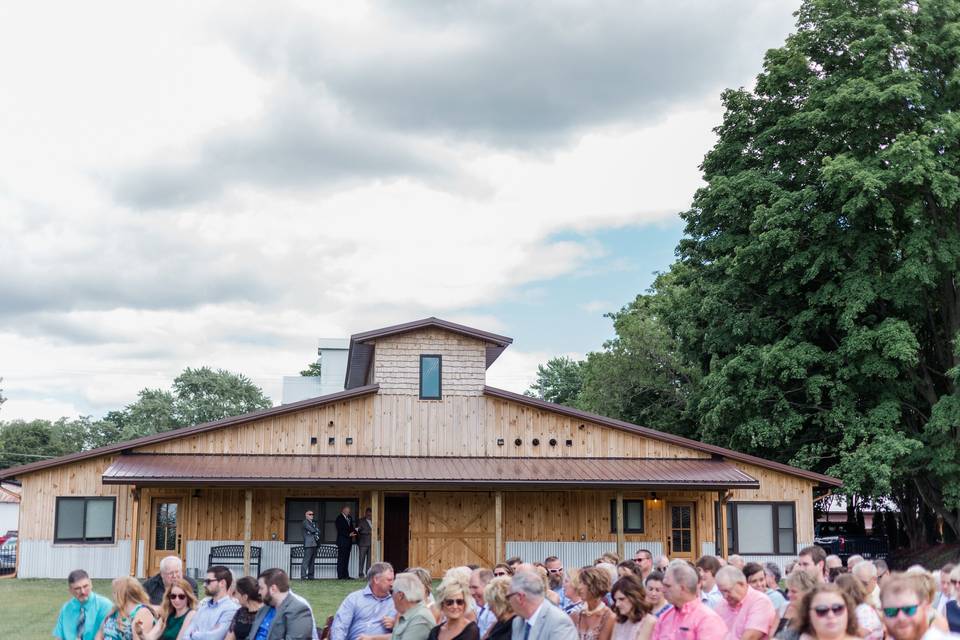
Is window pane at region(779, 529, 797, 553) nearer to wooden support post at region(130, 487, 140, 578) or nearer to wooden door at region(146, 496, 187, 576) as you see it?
wooden door at region(146, 496, 187, 576)

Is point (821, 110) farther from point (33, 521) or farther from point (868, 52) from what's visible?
point (33, 521)

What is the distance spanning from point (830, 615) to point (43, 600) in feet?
58.1

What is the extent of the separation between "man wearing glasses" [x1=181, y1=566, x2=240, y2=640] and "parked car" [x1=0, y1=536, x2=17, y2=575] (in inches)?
756

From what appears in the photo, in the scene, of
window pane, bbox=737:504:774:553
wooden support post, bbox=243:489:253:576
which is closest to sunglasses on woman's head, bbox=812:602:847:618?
wooden support post, bbox=243:489:253:576

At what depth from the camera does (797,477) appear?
88.1 ft

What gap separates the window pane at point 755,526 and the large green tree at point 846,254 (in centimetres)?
196

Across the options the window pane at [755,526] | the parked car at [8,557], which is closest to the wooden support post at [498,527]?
the window pane at [755,526]

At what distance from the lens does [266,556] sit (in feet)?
82.6

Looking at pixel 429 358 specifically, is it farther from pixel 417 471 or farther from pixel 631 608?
pixel 631 608

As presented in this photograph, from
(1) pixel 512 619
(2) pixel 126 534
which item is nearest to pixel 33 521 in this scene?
(2) pixel 126 534

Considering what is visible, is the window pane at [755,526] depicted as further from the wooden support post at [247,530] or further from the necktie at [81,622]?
the necktie at [81,622]

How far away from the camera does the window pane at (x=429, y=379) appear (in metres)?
26.2

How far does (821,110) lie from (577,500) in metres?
12.3

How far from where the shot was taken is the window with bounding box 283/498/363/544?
84.3 ft
